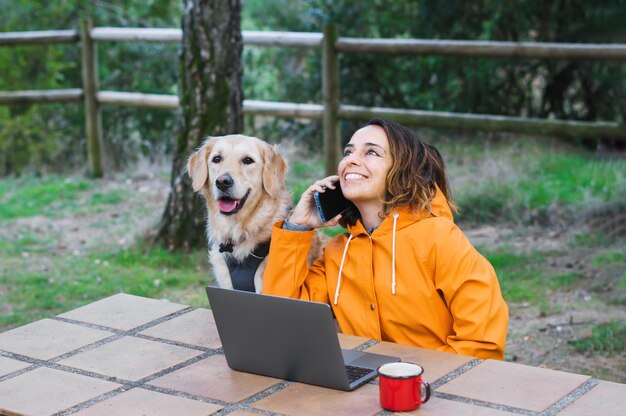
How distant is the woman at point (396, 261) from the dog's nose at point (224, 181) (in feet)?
2.64

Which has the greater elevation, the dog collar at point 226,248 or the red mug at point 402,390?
the red mug at point 402,390

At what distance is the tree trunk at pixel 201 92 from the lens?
6363 mm

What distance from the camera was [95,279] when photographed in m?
6.16

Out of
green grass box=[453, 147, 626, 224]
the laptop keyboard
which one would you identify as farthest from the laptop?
green grass box=[453, 147, 626, 224]

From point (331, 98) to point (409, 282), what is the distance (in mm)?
5188

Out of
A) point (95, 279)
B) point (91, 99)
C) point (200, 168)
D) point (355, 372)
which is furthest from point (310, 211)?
point (91, 99)

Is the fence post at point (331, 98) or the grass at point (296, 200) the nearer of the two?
the grass at point (296, 200)

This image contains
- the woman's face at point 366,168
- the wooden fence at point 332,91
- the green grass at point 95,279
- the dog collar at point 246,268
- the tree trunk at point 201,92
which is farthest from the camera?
the wooden fence at point 332,91

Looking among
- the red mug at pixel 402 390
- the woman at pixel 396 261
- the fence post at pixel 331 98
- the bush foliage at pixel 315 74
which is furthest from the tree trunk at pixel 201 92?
the red mug at pixel 402 390

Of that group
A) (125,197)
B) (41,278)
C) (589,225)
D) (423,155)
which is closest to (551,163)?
(589,225)

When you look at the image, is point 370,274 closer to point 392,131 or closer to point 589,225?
point 392,131

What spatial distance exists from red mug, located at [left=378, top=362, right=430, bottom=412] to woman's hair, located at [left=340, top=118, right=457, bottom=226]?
96 centimetres

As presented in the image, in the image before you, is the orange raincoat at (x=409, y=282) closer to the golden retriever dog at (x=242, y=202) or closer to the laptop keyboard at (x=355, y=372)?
the laptop keyboard at (x=355, y=372)

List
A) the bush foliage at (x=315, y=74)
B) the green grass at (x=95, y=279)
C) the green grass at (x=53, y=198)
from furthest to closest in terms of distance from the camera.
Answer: the bush foliage at (x=315, y=74) < the green grass at (x=53, y=198) < the green grass at (x=95, y=279)
